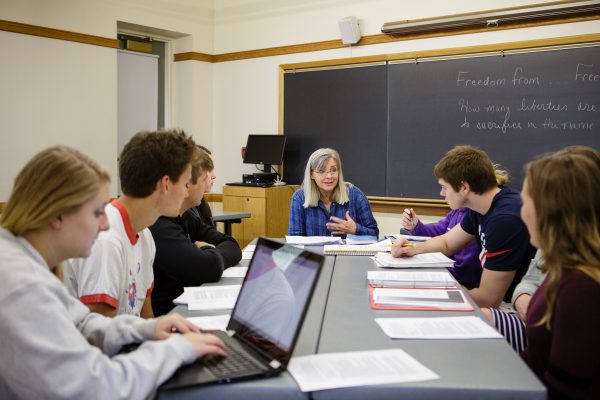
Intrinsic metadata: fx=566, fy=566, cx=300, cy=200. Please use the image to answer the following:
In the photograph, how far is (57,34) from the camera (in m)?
4.89

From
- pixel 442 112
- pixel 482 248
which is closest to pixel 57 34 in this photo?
pixel 442 112

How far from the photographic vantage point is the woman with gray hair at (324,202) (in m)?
3.65

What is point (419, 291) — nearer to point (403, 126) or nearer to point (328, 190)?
point (328, 190)

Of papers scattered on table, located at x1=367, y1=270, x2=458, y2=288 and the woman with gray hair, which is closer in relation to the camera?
papers scattered on table, located at x1=367, y1=270, x2=458, y2=288

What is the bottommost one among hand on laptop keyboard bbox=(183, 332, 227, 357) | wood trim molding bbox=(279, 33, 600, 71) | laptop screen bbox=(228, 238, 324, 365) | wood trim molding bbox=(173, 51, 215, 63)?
hand on laptop keyboard bbox=(183, 332, 227, 357)

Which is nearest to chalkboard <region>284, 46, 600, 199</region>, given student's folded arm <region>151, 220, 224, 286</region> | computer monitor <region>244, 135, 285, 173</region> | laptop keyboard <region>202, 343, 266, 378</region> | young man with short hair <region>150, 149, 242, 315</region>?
computer monitor <region>244, 135, 285, 173</region>

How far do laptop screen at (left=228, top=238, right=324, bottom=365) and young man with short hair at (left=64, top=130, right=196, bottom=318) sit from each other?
0.41 m

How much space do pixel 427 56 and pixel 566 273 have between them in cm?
374

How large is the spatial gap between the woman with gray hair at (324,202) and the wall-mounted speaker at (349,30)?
1.84 metres

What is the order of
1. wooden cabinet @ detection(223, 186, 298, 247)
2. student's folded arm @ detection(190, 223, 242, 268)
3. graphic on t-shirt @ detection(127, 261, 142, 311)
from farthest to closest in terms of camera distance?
1. wooden cabinet @ detection(223, 186, 298, 247)
2. student's folded arm @ detection(190, 223, 242, 268)
3. graphic on t-shirt @ detection(127, 261, 142, 311)

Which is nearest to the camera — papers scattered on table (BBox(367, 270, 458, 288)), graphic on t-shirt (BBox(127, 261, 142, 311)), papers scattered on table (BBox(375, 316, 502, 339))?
papers scattered on table (BBox(375, 316, 502, 339))

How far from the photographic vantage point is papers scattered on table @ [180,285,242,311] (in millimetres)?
1771

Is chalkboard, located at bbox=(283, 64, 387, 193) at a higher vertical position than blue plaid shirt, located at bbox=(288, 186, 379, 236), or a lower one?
higher

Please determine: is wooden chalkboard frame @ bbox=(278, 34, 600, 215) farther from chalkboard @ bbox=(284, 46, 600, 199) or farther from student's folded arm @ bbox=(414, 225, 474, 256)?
student's folded arm @ bbox=(414, 225, 474, 256)
